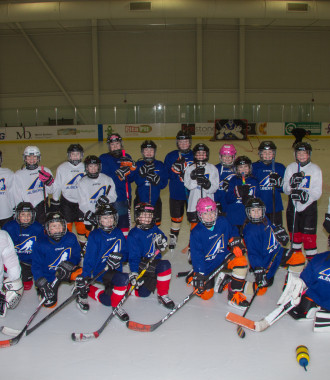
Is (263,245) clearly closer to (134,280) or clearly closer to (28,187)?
(134,280)

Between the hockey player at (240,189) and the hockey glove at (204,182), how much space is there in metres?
0.25

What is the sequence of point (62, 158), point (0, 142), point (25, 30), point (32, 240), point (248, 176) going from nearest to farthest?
point (32, 240)
point (248, 176)
point (62, 158)
point (0, 142)
point (25, 30)

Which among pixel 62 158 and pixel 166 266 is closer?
pixel 166 266

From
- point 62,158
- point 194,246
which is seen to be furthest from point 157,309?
point 62,158

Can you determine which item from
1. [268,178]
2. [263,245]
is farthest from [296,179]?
[263,245]

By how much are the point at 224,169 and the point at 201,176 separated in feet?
1.65

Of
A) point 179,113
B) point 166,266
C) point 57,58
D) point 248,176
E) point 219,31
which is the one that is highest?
point 219,31

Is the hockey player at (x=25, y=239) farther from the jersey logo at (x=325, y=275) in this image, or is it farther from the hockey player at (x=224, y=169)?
the jersey logo at (x=325, y=275)

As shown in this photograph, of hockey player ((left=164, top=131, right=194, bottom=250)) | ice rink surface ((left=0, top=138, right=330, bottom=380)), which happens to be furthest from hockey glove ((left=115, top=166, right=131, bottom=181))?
ice rink surface ((left=0, top=138, right=330, bottom=380))

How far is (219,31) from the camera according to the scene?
1855cm

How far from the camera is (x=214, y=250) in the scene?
3242 mm

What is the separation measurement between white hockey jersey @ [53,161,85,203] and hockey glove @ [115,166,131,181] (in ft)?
1.28

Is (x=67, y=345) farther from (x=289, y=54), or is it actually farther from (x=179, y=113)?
(x=289, y=54)

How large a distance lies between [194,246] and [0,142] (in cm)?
1544
